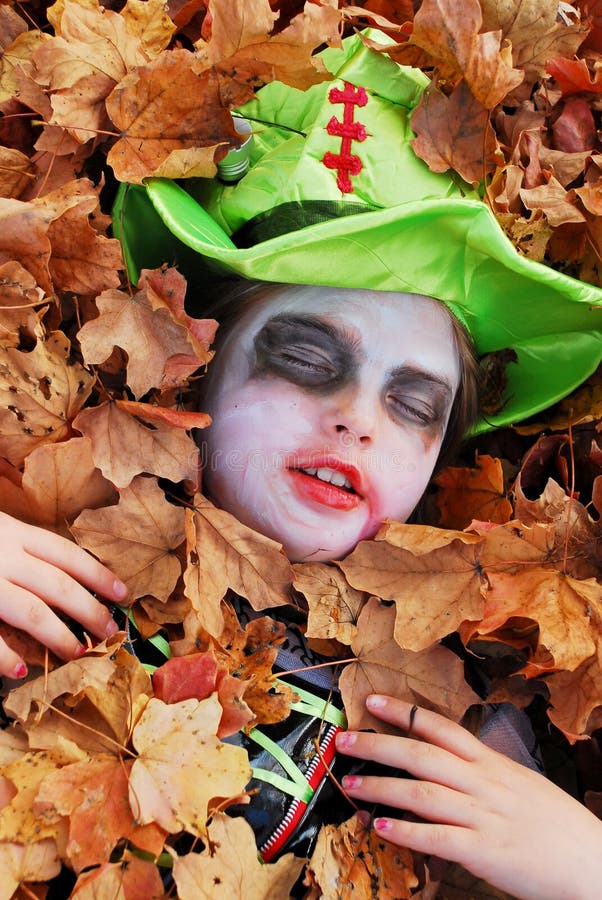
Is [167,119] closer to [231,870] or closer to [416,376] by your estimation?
[416,376]

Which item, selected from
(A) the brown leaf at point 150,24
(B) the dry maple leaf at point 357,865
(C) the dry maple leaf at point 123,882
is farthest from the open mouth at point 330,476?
(A) the brown leaf at point 150,24

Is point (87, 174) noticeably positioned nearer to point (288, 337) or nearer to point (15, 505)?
point (288, 337)

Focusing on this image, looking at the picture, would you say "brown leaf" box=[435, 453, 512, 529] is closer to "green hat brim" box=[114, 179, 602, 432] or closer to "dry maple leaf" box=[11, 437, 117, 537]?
"green hat brim" box=[114, 179, 602, 432]

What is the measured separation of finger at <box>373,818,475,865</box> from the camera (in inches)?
55.9

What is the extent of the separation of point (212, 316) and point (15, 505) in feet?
2.17

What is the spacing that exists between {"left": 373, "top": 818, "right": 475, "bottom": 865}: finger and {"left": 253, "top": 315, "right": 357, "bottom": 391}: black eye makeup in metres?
0.83

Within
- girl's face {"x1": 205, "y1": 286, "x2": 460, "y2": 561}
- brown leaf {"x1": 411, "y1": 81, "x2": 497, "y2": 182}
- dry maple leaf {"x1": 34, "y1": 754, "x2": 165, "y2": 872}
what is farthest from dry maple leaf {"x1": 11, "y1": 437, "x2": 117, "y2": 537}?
brown leaf {"x1": 411, "y1": 81, "x2": 497, "y2": 182}

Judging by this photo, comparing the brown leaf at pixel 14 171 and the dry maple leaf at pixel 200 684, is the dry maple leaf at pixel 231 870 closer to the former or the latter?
the dry maple leaf at pixel 200 684

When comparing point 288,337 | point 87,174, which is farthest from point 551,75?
point 87,174

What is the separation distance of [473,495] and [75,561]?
3.39ft

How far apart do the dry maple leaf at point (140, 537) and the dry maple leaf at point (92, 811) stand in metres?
0.37

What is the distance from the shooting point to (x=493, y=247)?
5.11ft

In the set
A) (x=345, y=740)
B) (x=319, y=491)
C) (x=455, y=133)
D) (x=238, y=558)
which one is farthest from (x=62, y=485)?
(x=455, y=133)

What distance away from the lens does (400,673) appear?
1.62 meters
